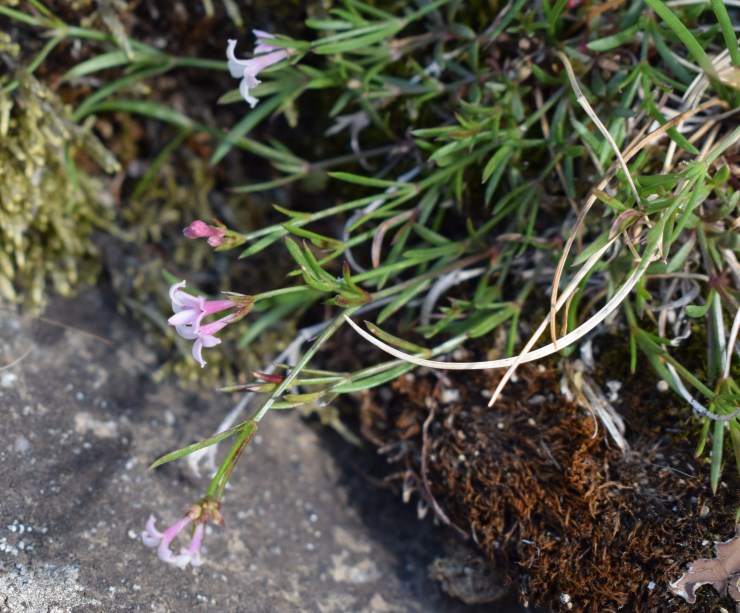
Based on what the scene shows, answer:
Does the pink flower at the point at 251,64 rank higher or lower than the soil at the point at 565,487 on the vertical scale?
higher

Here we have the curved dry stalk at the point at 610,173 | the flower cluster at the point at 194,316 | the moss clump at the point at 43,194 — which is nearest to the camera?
the flower cluster at the point at 194,316

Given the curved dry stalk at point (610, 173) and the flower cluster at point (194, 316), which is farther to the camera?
the curved dry stalk at point (610, 173)

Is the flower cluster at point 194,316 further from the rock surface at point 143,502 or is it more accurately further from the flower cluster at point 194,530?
the rock surface at point 143,502

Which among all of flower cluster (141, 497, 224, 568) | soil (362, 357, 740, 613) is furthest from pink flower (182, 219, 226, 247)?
soil (362, 357, 740, 613)

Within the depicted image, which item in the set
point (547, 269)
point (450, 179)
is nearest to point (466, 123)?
point (450, 179)

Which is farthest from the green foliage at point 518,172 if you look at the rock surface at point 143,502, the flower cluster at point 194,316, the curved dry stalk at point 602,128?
the rock surface at point 143,502
